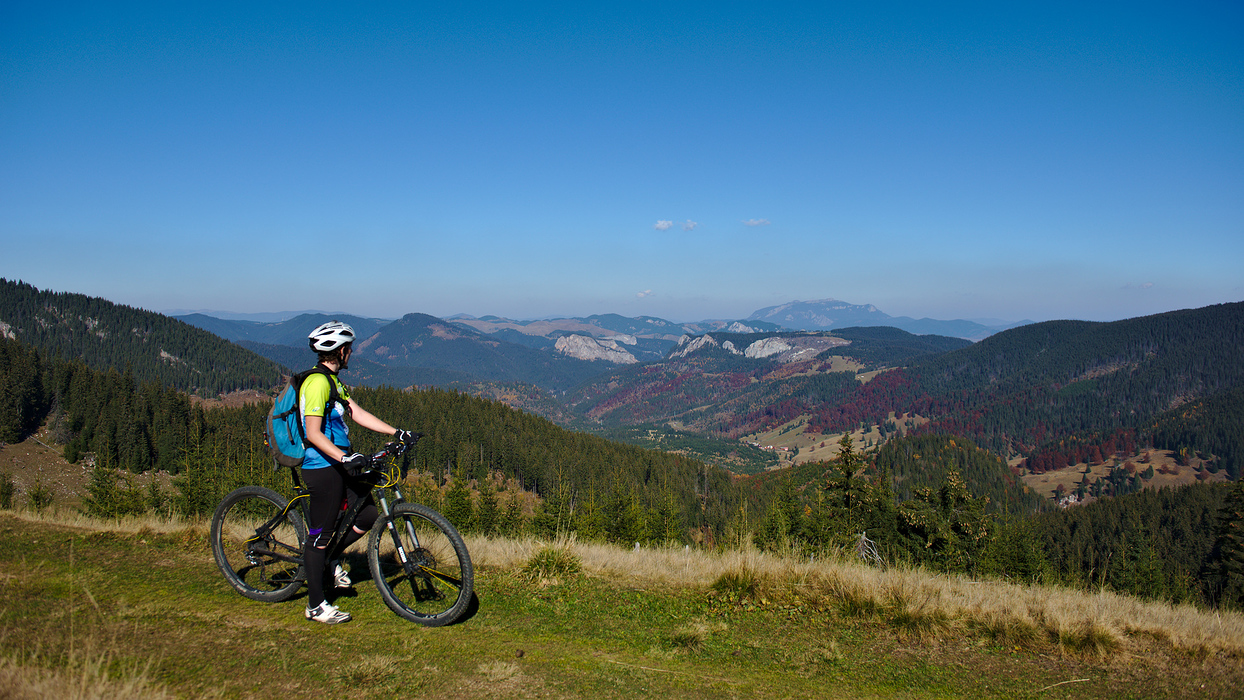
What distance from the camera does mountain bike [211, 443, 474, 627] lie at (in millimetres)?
6289

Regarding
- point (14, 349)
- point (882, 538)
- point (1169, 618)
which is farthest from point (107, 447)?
point (1169, 618)

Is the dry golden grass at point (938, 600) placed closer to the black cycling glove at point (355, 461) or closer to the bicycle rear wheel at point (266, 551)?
the bicycle rear wheel at point (266, 551)

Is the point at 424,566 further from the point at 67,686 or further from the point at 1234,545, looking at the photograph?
the point at 1234,545

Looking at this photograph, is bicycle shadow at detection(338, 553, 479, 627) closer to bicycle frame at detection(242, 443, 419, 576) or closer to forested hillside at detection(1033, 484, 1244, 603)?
bicycle frame at detection(242, 443, 419, 576)

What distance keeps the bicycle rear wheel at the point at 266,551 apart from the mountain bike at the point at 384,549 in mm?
11

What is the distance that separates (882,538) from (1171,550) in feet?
292

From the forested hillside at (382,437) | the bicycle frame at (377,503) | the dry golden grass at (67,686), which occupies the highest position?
the bicycle frame at (377,503)

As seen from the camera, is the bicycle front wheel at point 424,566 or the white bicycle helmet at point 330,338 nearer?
the bicycle front wheel at point 424,566

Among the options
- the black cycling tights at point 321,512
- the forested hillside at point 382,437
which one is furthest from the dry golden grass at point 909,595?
the forested hillside at point 382,437

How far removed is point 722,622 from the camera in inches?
271

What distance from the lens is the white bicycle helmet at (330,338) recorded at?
643 cm

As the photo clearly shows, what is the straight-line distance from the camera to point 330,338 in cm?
649

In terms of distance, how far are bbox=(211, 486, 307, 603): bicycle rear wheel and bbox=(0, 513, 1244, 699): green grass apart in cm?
22

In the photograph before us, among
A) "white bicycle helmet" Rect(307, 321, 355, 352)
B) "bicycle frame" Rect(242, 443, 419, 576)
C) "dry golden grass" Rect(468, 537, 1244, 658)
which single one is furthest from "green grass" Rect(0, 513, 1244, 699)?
"white bicycle helmet" Rect(307, 321, 355, 352)
